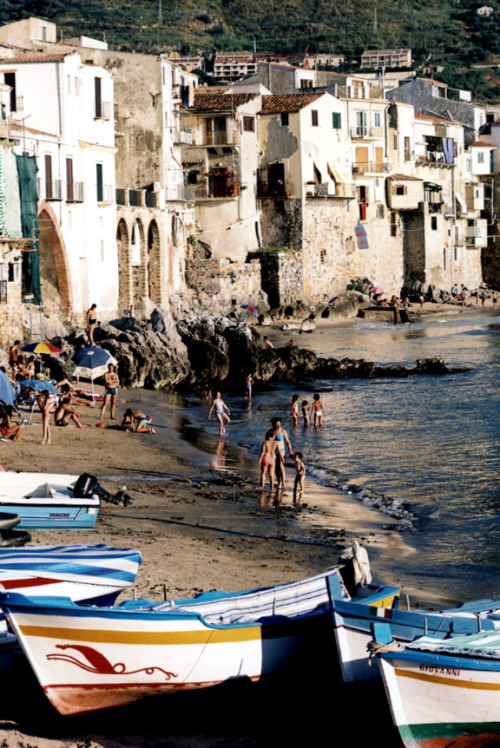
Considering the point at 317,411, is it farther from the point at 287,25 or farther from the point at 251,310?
the point at 287,25

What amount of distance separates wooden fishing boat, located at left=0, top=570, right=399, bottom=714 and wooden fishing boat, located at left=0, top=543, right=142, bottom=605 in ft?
2.12

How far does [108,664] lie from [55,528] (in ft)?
17.6

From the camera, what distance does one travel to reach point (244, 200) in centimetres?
6425

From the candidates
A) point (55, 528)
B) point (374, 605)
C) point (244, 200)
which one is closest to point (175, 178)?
point (244, 200)

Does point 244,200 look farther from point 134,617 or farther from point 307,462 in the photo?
point 134,617

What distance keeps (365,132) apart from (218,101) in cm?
1320

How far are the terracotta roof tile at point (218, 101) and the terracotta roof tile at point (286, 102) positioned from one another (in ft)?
4.95

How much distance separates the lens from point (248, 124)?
209ft

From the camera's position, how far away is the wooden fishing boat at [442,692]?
10086 millimetres

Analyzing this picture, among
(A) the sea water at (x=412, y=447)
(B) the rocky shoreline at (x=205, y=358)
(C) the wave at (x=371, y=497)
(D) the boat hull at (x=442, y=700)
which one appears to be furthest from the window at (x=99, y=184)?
(D) the boat hull at (x=442, y=700)

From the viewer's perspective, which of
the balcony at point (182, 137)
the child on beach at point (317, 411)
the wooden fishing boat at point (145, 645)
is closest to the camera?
the wooden fishing boat at point (145, 645)

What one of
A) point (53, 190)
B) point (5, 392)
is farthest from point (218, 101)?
point (5, 392)

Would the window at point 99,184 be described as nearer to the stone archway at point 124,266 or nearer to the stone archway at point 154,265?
the stone archway at point 124,266

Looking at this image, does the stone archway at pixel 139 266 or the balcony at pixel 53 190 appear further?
the stone archway at pixel 139 266
